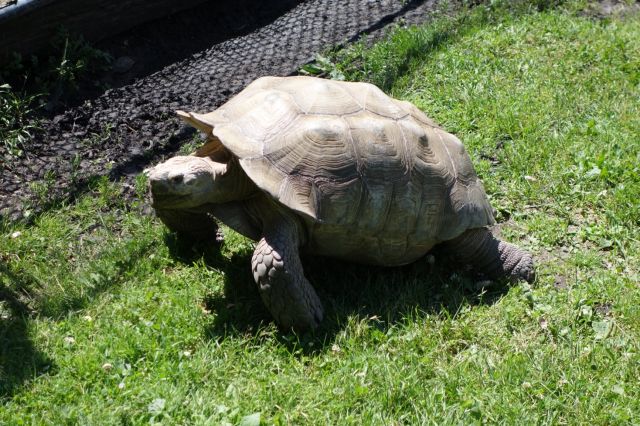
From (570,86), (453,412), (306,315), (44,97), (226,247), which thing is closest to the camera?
(453,412)

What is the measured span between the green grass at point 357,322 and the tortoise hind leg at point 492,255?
0.09 metres

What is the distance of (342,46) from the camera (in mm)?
6711

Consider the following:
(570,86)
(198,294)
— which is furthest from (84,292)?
(570,86)

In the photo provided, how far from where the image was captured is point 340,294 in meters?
4.17

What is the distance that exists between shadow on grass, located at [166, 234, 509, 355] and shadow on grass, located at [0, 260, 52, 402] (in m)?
0.83

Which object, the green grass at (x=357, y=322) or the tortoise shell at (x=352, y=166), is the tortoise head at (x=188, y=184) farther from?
the green grass at (x=357, y=322)

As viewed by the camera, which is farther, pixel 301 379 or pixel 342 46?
pixel 342 46

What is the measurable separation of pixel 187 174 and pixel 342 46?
128 inches

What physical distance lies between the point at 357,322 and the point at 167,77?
3083 millimetres

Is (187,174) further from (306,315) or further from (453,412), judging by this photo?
(453,412)

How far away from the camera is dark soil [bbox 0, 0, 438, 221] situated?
4988 millimetres

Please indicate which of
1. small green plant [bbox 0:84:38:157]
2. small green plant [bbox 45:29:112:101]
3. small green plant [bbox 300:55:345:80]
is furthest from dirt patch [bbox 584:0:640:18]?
small green plant [bbox 0:84:38:157]

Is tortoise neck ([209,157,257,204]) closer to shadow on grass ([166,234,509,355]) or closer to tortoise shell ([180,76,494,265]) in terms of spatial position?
tortoise shell ([180,76,494,265])

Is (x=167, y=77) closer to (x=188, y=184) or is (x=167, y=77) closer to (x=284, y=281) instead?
(x=188, y=184)
